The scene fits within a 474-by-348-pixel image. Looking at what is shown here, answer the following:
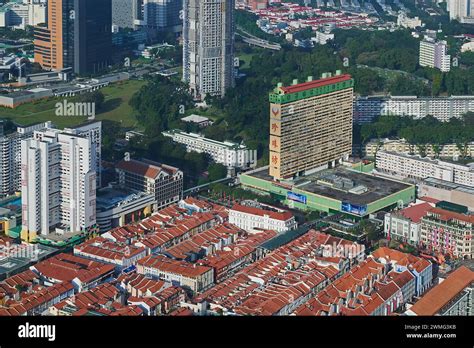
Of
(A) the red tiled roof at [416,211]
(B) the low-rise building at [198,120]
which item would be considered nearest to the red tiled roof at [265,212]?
(A) the red tiled roof at [416,211]

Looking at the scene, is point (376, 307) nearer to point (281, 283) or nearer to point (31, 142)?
point (281, 283)

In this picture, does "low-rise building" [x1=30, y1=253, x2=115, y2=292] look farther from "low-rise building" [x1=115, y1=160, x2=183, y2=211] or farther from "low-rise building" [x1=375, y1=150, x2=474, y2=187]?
"low-rise building" [x1=375, y1=150, x2=474, y2=187]

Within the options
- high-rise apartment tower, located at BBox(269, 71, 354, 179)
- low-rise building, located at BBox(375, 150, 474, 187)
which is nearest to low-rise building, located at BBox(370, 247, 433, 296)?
high-rise apartment tower, located at BBox(269, 71, 354, 179)

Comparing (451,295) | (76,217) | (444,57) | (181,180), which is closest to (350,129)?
(181,180)

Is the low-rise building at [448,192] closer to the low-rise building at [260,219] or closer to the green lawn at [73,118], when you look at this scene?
the low-rise building at [260,219]

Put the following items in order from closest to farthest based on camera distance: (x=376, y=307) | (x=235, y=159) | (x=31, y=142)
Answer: (x=376, y=307), (x=31, y=142), (x=235, y=159)

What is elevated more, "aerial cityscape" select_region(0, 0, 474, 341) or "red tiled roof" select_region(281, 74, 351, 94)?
"red tiled roof" select_region(281, 74, 351, 94)
